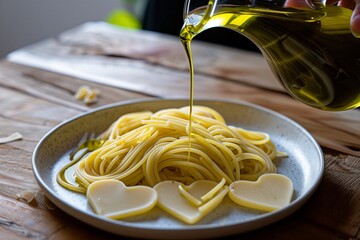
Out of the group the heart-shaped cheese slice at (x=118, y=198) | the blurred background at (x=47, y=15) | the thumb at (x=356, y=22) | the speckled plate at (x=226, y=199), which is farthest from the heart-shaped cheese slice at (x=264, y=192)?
the blurred background at (x=47, y=15)

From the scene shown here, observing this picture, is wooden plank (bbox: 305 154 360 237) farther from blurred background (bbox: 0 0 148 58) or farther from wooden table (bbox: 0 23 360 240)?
blurred background (bbox: 0 0 148 58)

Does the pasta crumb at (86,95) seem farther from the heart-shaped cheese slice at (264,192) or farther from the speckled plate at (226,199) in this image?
the heart-shaped cheese slice at (264,192)

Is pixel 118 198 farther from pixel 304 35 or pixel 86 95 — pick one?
pixel 86 95

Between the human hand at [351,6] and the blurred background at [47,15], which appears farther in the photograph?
the blurred background at [47,15]

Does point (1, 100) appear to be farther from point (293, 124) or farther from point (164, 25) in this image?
point (164, 25)

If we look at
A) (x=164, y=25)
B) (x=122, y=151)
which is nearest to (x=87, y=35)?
(x=164, y=25)
